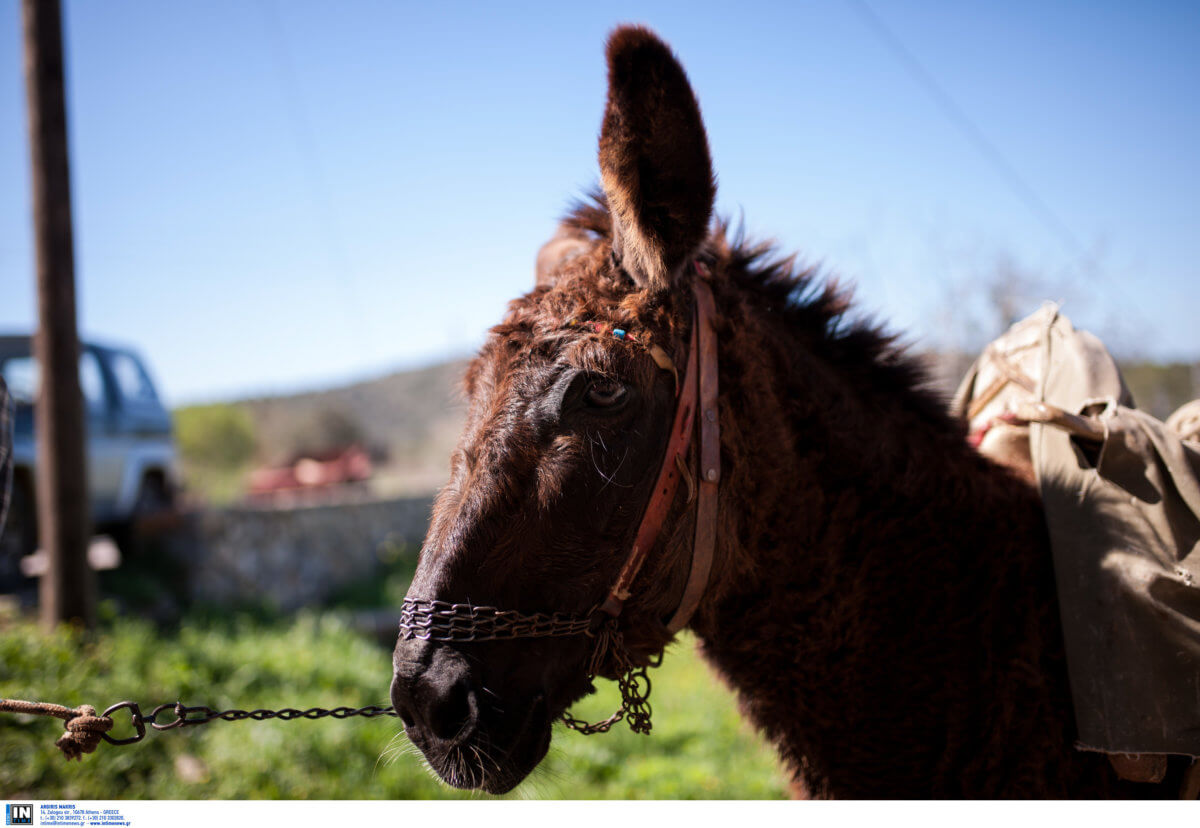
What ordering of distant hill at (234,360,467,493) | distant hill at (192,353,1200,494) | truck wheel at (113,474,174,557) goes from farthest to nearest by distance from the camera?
distant hill at (234,360,467,493)
distant hill at (192,353,1200,494)
truck wheel at (113,474,174,557)

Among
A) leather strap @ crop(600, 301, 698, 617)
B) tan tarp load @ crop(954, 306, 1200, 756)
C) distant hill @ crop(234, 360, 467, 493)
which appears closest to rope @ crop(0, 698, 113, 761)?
leather strap @ crop(600, 301, 698, 617)

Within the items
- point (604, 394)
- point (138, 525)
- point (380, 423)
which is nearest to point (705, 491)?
point (604, 394)

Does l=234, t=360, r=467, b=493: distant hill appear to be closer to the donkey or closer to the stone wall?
the stone wall

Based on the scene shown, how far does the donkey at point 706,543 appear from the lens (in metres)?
1.60

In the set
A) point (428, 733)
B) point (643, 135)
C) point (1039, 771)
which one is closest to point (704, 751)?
point (1039, 771)

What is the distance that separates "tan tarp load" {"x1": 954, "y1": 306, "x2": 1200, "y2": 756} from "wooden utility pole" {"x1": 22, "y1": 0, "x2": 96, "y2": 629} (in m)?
6.79

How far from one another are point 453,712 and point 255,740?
4.81 metres

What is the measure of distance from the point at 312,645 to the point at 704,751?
4499 mm

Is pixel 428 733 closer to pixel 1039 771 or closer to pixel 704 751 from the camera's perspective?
pixel 1039 771

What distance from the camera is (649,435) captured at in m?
1.71

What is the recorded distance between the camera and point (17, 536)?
302 inches

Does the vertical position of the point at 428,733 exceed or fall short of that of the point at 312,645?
it exceeds it

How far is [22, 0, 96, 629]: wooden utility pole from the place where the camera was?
18.9 feet

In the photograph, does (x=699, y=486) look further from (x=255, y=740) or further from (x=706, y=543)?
(x=255, y=740)
